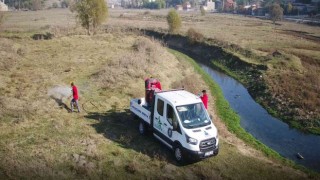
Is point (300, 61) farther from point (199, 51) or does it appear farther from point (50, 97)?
point (50, 97)

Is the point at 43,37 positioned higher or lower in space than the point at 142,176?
higher

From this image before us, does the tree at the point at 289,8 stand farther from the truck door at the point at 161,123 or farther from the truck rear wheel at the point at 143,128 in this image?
the truck door at the point at 161,123

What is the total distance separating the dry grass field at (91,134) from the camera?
1458 cm

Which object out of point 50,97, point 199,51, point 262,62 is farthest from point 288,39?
point 50,97

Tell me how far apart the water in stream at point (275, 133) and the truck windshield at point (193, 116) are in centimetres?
691

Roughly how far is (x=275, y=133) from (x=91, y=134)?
13554mm

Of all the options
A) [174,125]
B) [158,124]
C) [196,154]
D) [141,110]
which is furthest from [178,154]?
[141,110]

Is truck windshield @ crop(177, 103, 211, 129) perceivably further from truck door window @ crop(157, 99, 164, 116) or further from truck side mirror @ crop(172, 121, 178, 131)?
truck door window @ crop(157, 99, 164, 116)

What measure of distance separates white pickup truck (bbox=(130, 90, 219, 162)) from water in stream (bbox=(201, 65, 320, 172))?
22.5 ft

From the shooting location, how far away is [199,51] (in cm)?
5544

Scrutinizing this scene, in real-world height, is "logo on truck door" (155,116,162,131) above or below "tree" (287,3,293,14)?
below

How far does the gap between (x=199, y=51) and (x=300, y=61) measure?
60.6 feet

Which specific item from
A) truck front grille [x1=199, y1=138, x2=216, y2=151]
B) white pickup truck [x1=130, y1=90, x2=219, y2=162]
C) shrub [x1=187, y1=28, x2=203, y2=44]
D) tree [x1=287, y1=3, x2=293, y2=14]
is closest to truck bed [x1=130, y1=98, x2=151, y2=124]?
white pickup truck [x1=130, y1=90, x2=219, y2=162]

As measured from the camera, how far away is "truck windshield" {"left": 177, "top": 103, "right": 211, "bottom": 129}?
1550cm
